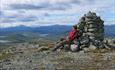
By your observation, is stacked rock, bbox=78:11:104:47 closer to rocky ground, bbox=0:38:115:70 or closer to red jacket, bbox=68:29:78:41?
red jacket, bbox=68:29:78:41

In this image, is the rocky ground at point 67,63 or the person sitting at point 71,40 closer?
the rocky ground at point 67,63

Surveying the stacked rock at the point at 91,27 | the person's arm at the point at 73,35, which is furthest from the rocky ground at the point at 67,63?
the stacked rock at the point at 91,27

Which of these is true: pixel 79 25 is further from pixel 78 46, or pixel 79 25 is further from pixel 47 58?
pixel 47 58

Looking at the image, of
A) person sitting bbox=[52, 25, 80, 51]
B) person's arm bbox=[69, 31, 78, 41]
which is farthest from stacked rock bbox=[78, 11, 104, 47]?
person's arm bbox=[69, 31, 78, 41]

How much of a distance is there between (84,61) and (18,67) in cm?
1252

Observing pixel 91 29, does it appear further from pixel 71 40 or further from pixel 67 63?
pixel 67 63

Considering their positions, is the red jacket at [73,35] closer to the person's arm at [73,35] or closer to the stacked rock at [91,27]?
the person's arm at [73,35]

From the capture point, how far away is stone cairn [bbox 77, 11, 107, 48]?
8531 centimetres

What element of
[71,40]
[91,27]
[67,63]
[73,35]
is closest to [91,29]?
[91,27]

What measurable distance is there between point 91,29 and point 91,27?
0.58 metres

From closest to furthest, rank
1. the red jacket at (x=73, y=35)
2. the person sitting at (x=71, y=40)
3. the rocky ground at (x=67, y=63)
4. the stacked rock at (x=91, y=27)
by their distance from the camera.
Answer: the rocky ground at (x=67, y=63)
the person sitting at (x=71, y=40)
the red jacket at (x=73, y=35)
the stacked rock at (x=91, y=27)

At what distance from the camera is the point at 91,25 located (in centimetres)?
9069

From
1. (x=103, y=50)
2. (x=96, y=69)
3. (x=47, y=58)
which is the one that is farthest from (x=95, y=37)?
(x=96, y=69)

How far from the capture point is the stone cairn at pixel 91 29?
85.3m
